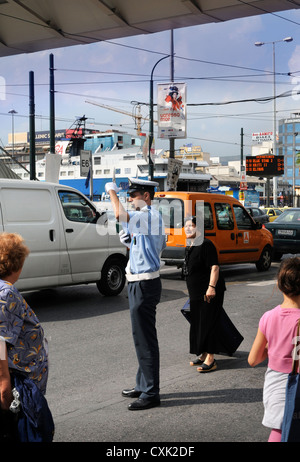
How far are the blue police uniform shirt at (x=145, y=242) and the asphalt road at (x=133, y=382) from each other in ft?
4.11

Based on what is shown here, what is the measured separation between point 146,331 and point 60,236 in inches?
196

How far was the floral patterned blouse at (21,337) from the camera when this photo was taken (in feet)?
9.47

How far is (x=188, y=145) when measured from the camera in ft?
424

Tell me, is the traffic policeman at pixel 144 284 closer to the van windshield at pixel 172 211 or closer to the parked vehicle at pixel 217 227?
the parked vehicle at pixel 217 227

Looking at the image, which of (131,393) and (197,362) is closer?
(131,393)

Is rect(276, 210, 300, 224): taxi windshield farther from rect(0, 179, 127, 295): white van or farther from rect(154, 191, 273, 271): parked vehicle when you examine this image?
rect(0, 179, 127, 295): white van

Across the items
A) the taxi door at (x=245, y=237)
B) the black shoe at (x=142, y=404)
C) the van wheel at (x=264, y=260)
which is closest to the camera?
the black shoe at (x=142, y=404)

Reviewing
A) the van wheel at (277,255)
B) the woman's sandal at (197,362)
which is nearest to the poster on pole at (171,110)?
the van wheel at (277,255)

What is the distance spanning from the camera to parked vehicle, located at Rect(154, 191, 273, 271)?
12.6 meters

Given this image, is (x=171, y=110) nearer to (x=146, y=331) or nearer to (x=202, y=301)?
(x=202, y=301)

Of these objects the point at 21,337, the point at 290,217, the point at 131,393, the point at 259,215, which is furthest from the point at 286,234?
the point at 259,215

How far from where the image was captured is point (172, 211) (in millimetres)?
12781

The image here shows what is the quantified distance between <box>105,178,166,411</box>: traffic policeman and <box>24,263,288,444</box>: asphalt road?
8.9 inches
